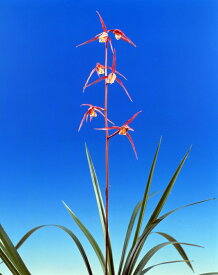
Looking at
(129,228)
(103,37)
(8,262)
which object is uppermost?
(103,37)

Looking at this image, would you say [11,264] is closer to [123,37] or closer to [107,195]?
[107,195]

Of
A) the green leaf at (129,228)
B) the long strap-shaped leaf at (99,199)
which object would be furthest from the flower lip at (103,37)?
the green leaf at (129,228)

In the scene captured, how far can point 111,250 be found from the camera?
197 centimetres

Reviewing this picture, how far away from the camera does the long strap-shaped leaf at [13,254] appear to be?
174cm

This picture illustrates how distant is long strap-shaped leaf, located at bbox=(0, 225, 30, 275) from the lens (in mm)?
1737

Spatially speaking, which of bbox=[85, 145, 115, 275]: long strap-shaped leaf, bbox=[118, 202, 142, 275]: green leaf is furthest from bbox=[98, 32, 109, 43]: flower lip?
bbox=[118, 202, 142, 275]: green leaf

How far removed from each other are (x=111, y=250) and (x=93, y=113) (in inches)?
27.3

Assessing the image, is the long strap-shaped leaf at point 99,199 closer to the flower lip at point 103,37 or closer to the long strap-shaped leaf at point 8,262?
the long strap-shaped leaf at point 8,262

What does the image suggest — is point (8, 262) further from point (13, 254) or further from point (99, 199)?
point (99, 199)

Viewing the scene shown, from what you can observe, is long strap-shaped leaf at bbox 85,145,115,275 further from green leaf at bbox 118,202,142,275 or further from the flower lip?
the flower lip

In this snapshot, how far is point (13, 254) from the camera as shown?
1.75 metres

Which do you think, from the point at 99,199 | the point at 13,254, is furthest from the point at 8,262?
the point at 99,199

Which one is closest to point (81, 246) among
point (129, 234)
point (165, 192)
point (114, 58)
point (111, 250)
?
point (111, 250)

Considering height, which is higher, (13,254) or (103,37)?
(103,37)
